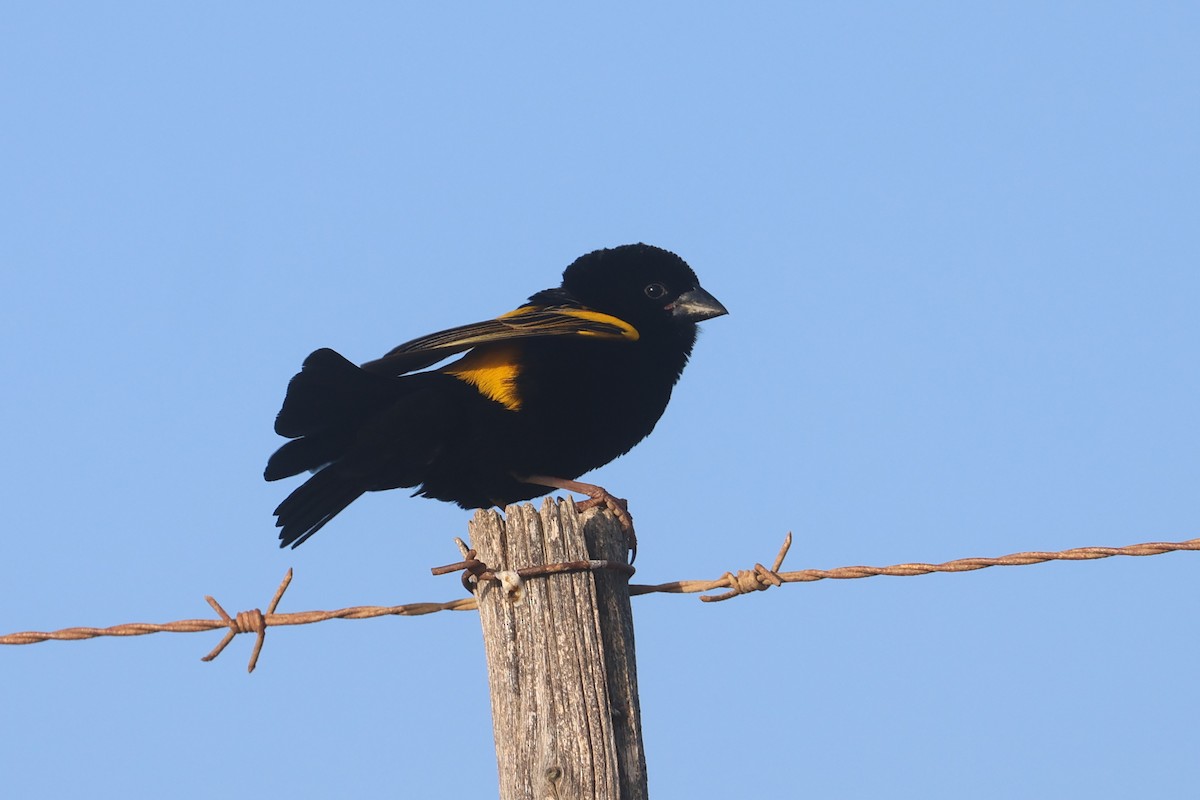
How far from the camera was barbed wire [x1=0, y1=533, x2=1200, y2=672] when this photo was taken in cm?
296

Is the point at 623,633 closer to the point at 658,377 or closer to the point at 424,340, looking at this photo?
the point at 424,340

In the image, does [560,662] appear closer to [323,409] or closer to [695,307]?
[323,409]

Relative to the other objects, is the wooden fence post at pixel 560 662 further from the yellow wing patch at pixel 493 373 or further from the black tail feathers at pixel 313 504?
the black tail feathers at pixel 313 504

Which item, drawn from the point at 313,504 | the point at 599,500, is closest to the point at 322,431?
the point at 313,504

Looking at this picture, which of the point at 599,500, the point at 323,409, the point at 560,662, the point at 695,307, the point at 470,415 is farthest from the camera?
the point at 695,307

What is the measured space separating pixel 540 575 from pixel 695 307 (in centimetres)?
300

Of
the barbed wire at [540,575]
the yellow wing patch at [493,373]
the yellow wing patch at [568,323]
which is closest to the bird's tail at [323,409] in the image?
the yellow wing patch at [493,373]

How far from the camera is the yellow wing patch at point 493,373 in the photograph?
4809 mm

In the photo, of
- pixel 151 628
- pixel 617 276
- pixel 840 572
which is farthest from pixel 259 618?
pixel 617 276

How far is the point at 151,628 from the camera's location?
3.38 metres

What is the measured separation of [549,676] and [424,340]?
6.84 ft

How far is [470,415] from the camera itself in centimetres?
479

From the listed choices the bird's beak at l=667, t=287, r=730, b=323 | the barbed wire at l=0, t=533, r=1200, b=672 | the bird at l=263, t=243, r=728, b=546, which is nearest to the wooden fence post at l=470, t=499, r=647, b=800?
the barbed wire at l=0, t=533, r=1200, b=672

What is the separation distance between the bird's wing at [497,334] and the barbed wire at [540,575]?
150cm
